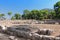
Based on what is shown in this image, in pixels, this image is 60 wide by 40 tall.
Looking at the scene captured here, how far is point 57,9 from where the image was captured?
48062mm

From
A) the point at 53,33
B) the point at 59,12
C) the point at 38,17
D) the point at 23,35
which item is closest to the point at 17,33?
the point at 23,35

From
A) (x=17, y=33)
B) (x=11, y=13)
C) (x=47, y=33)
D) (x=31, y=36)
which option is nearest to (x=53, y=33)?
(x=47, y=33)

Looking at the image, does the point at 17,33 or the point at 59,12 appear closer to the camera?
the point at 17,33

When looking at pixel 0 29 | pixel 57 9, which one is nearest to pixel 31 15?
pixel 57 9

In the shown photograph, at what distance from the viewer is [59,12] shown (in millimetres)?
46156

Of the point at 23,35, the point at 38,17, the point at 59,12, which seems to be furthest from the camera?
the point at 38,17

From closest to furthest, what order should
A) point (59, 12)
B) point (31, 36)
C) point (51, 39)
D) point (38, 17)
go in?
1. point (51, 39)
2. point (31, 36)
3. point (59, 12)
4. point (38, 17)

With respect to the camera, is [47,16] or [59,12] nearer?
[59,12]

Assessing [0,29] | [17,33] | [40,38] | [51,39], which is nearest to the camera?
[51,39]

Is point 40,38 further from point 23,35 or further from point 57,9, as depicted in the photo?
point 57,9

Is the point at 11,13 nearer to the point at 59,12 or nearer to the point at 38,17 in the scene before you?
the point at 38,17

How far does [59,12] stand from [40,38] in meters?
35.0

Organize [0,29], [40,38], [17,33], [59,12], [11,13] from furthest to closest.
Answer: [11,13] < [59,12] < [0,29] < [17,33] < [40,38]

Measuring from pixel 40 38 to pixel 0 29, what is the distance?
7.83 m
